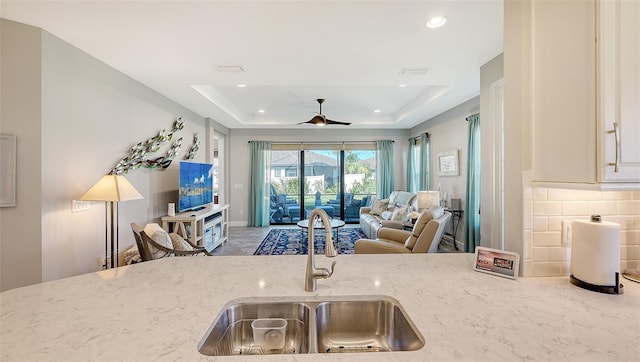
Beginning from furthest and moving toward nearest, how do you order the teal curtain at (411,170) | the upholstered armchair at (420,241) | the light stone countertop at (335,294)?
the teal curtain at (411,170)
the upholstered armchair at (420,241)
the light stone countertop at (335,294)

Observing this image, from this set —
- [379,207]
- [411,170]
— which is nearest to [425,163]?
[411,170]

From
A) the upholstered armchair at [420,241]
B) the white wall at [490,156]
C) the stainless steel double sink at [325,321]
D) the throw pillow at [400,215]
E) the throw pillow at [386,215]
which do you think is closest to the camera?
the stainless steel double sink at [325,321]

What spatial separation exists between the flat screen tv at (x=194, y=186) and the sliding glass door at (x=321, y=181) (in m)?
2.10

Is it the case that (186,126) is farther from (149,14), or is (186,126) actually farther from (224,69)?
(149,14)

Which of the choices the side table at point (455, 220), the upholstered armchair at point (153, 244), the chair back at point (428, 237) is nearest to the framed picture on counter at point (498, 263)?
the chair back at point (428, 237)

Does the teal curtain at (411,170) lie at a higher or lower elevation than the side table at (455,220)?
higher

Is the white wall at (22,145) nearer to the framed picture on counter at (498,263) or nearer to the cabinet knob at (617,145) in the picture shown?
the framed picture on counter at (498,263)

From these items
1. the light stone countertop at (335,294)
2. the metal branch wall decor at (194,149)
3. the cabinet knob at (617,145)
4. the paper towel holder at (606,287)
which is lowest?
the light stone countertop at (335,294)

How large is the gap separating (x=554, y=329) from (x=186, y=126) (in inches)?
197

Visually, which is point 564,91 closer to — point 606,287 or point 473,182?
point 606,287

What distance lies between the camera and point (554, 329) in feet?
2.68

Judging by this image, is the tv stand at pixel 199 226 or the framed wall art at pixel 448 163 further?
the framed wall art at pixel 448 163

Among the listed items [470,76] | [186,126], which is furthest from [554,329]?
[186,126]

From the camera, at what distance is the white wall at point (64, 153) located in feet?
6.78
